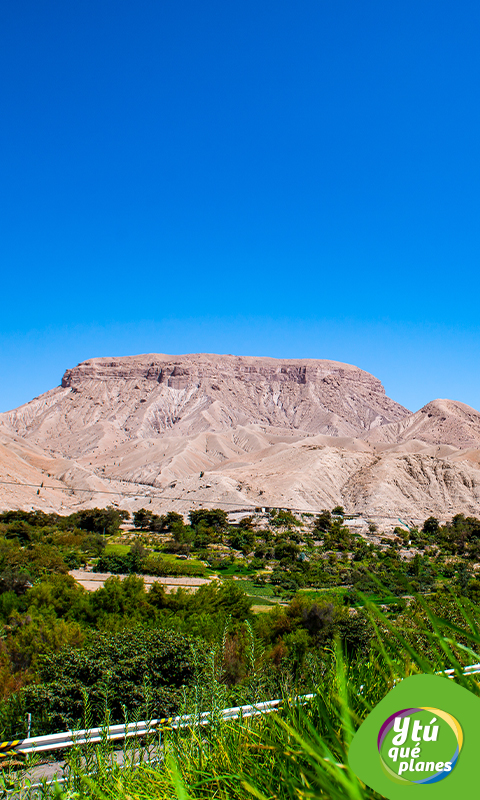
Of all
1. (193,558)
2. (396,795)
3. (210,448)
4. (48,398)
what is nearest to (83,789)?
(396,795)

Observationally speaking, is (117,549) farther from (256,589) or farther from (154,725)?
(154,725)

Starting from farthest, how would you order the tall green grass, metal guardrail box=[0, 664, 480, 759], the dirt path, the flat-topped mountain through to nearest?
1. the flat-topped mountain
2. the dirt path
3. metal guardrail box=[0, 664, 480, 759]
4. the tall green grass

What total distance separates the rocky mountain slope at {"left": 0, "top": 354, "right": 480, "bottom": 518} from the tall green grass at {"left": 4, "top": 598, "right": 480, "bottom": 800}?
60.6 m

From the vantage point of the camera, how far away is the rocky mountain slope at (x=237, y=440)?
66.0m

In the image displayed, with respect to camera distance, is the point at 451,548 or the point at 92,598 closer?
the point at 92,598

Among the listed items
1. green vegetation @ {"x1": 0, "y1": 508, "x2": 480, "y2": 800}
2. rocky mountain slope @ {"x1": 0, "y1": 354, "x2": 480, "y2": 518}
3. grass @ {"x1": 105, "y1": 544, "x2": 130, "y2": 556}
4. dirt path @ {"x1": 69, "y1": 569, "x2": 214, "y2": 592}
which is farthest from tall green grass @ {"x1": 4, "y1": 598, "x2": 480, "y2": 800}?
rocky mountain slope @ {"x1": 0, "y1": 354, "x2": 480, "y2": 518}

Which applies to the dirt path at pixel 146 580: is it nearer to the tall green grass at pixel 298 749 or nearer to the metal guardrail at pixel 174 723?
the metal guardrail at pixel 174 723

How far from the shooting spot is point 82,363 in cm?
15988

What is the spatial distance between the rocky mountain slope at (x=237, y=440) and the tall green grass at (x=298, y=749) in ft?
199

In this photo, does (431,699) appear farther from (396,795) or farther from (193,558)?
(193,558)

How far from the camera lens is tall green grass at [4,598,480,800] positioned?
3.94ft

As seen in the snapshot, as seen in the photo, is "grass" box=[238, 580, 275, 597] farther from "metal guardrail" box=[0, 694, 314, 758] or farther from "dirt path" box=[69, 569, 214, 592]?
"metal guardrail" box=[0, 694, 314, 758]

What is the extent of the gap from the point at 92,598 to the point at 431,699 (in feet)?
78.2

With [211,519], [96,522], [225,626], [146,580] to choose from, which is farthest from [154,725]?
[211,519]
